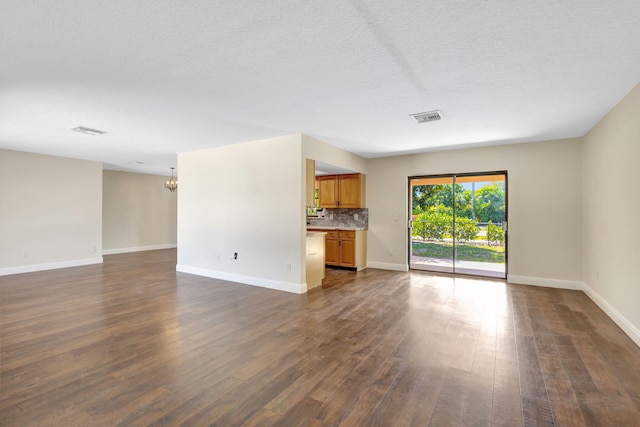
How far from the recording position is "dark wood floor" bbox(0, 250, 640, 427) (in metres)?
1.92

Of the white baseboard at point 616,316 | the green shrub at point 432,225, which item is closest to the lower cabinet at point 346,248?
the green shrub at point 432,225

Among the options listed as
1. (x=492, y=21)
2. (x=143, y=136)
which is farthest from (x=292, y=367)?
(x=143, y=136)

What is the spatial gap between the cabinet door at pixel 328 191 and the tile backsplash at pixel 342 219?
1.49ft

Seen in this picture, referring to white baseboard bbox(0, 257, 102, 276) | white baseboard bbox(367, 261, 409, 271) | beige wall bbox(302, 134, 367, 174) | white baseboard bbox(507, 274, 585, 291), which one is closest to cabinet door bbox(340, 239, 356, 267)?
white baseboard bbox(367, 261, 409, 271)

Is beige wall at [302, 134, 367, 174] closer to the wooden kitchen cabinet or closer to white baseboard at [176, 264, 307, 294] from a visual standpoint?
the wooden kitchen cabinet

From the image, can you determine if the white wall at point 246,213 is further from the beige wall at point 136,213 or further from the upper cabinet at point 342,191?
the beige wall at point 136,213

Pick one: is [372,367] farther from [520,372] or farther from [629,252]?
[629,252]

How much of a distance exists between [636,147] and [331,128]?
3458mm

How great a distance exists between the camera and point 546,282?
208 inches

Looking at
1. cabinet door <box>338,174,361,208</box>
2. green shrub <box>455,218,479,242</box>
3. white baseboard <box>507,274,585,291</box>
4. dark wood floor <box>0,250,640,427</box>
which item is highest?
cabinet door <box>338,174,361,208</box>

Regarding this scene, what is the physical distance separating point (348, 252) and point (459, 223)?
243cm

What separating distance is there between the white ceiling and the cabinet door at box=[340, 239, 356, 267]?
287cm

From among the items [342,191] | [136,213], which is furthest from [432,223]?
[136,213]

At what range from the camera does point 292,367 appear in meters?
2.47
